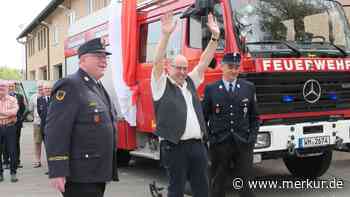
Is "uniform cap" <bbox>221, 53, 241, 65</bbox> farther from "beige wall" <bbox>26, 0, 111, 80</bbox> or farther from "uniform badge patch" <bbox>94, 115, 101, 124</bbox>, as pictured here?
"beige wall" <bbox>26, 0, 111, 80</bbox>

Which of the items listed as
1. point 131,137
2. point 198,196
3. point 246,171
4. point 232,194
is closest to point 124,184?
point 131,137

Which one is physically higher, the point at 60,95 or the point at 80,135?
the point at 60,95

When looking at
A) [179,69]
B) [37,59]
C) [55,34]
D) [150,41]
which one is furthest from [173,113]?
[37,59]

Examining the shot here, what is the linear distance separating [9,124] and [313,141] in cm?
519

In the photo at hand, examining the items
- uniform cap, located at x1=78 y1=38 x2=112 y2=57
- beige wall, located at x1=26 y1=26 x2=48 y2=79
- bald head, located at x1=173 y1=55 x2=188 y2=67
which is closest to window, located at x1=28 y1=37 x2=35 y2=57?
beige wall, located at x1=26 y1=26 x2=48 y2=79

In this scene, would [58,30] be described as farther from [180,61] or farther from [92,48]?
[92,48]

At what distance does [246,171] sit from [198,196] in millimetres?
1110

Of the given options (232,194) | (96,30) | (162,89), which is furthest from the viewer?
(96,30)

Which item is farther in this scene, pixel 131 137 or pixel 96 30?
pixel 96 30

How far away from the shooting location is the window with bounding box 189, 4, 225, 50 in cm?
698

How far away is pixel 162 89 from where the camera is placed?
511 cm

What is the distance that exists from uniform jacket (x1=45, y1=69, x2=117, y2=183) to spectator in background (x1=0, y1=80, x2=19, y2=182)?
5.93 metres

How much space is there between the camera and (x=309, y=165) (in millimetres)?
8859

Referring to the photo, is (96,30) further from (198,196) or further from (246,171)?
(198,196)
